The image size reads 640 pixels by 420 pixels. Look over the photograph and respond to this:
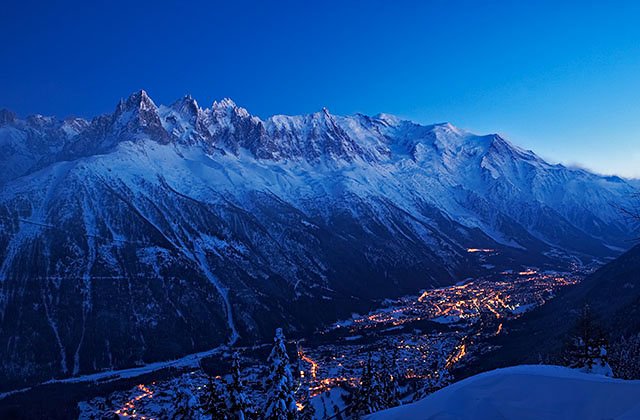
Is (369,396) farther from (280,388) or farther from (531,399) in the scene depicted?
(531,399)

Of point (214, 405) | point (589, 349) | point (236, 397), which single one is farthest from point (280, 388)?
point (589, 349)

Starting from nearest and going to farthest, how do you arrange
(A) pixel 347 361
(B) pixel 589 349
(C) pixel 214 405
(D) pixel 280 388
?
1. (C) pixel 214 405
2. (D) pixel 280 388
3. (B) pixel 589 349
4. (A) pixel 347 361

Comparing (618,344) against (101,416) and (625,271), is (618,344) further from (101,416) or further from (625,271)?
(101,416)

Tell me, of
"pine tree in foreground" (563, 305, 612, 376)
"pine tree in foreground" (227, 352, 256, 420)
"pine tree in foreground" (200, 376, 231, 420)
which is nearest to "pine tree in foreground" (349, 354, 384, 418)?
"pine tree in foreground" (227, 352, 256, 420)

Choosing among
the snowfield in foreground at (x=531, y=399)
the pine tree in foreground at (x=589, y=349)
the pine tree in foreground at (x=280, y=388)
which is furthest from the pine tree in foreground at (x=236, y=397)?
the pine tree in foreground at (x=589, y=349)

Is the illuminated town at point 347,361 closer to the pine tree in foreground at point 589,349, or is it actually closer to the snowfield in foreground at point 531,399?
the pine tree in foreground at point 589,349

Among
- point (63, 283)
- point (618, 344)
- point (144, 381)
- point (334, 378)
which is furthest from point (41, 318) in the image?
point (618, 344)

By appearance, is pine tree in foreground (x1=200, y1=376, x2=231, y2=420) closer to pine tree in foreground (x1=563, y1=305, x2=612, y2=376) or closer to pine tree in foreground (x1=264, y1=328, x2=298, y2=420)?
pine tree in foreground (x1=264, y1=328, x2=298, y2=420)
